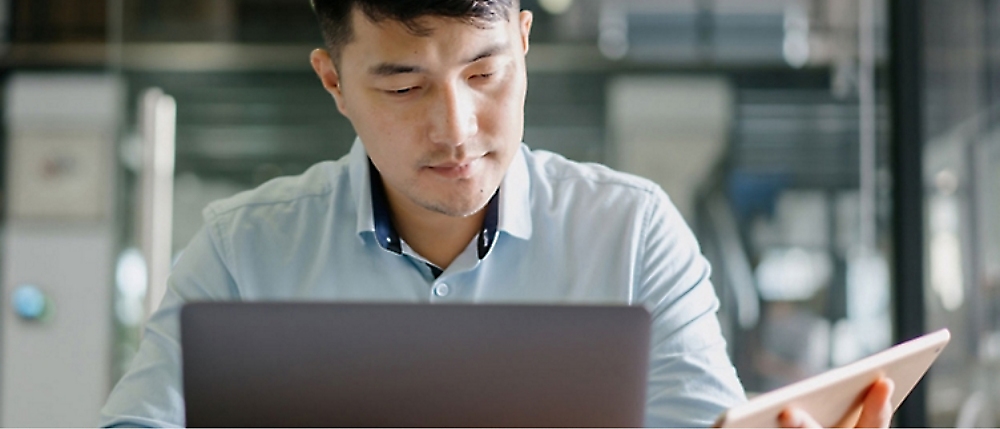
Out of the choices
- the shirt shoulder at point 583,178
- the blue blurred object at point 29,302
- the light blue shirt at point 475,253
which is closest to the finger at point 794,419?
the light blue shirt at point 475,253

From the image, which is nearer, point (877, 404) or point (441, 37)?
point (877, 404)

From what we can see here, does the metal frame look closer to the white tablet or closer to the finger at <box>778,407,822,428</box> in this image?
the white tablet

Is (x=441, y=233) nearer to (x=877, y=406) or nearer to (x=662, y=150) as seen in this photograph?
(x=877, y=406)

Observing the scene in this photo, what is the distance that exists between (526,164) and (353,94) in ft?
1.02

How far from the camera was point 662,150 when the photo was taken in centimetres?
291

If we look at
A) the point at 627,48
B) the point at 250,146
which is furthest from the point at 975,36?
the point at 250,146

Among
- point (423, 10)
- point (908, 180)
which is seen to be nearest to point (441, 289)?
point (423, 10)

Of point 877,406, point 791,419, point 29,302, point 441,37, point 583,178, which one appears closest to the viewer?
point 791,419

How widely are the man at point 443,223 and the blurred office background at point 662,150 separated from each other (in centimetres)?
131

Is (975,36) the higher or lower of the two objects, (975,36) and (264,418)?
the higher

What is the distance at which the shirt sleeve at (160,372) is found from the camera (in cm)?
129

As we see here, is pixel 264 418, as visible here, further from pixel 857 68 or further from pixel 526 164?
pixel 857 68

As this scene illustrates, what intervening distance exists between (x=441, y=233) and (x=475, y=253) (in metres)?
0.07

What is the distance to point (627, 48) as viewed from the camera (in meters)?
3.00
